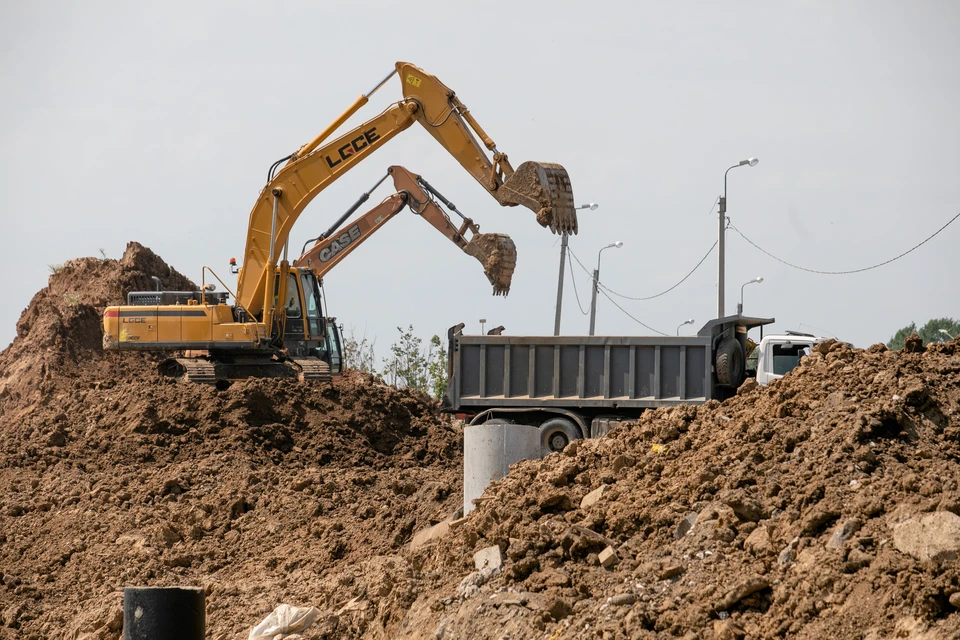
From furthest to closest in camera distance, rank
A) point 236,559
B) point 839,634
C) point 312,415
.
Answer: point 312,415, point 236,559, point 839,634

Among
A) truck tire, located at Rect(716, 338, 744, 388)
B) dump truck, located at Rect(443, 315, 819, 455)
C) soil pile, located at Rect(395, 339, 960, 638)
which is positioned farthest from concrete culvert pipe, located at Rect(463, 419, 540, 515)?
truck tire, located at Rect(716, 338, 744, 388)

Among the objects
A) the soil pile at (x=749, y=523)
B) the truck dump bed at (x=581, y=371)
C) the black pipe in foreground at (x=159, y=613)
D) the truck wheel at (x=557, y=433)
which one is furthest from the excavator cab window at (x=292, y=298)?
the black pipe in foreground at (x=159, y=613)

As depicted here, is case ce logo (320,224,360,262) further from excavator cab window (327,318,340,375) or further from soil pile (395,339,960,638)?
soil pile (395,339,960,638)

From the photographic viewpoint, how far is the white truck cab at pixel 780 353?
16.1 meters

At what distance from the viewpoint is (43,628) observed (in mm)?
11680

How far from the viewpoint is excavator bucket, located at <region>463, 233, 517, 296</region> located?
67.2 feet

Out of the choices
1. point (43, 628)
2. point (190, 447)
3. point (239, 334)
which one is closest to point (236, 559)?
point (43, 628)

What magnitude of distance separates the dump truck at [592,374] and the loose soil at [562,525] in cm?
159

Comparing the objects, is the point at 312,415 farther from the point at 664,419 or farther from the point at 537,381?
the point at 664,419

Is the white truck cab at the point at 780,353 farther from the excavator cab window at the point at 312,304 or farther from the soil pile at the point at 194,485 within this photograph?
the excavator cab window at the point at 312,304

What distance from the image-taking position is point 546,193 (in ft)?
56.1

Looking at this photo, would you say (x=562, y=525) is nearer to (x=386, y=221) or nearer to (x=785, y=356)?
(x=785, y=356)

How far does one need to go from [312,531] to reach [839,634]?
24.6 feet

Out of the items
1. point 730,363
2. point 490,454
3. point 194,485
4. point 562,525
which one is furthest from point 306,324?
point 562,525
